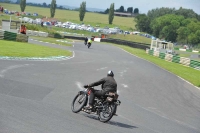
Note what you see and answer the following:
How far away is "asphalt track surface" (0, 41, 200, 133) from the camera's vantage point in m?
11.5

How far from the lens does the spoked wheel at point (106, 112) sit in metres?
12.9

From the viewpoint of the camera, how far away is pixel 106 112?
1305 cm

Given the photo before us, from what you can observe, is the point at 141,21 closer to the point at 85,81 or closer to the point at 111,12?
the point at 111,12

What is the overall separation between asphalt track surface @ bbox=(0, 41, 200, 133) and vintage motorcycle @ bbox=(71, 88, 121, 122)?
209 mm

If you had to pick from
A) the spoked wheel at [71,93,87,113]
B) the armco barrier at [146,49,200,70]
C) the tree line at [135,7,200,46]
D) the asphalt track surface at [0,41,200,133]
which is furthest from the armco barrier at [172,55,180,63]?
the tree line at [135,7,200,46]

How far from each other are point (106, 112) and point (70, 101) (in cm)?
309

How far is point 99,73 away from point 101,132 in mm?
16085

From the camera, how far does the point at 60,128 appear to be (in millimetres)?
10922

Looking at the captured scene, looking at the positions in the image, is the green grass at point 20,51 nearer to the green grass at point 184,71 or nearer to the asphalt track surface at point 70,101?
the asphalt track surface at point 70,101

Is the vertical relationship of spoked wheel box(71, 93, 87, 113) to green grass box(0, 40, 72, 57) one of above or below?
Result: below

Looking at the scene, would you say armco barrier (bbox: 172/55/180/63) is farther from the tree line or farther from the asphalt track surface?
the tree line

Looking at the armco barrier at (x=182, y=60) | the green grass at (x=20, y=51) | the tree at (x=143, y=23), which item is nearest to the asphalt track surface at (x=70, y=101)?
the green grass at (x=20, y=51)

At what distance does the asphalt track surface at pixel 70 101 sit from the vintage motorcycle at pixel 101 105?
21cm

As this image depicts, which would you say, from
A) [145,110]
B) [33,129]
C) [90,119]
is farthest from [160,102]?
[33,129]
